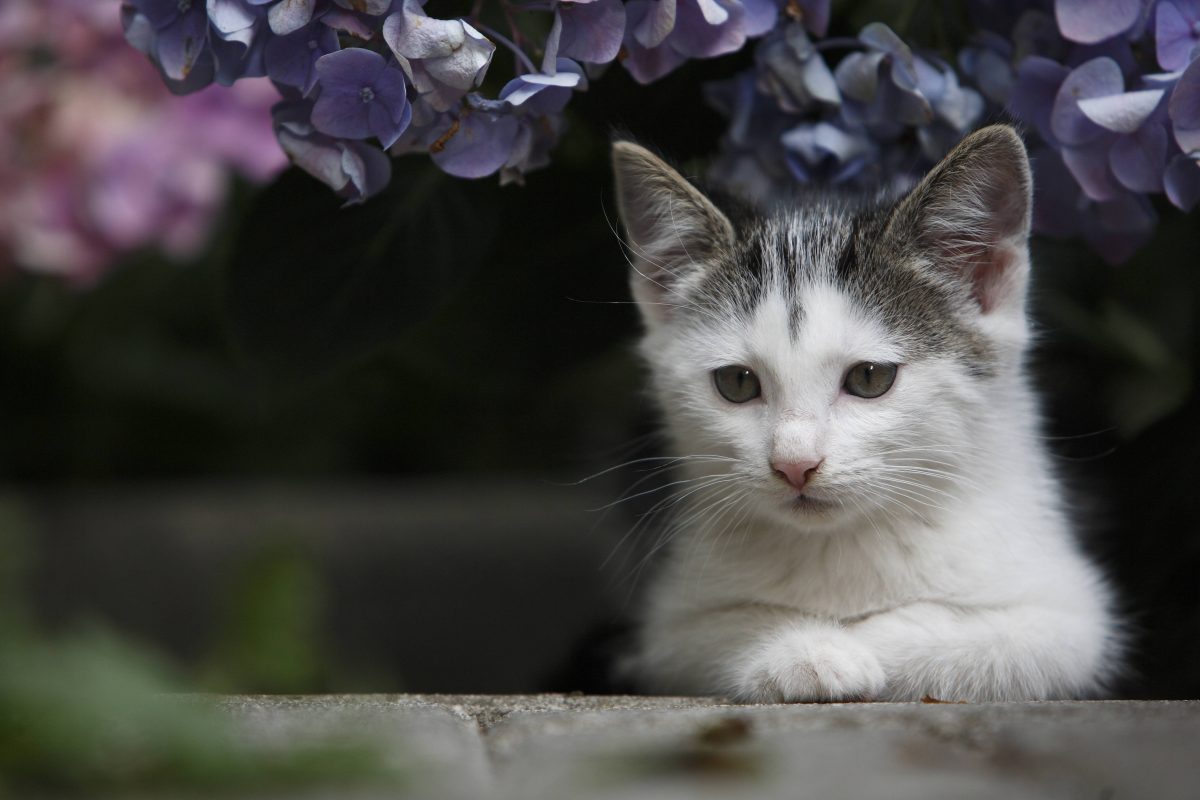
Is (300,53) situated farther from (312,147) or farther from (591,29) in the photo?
(591,29)

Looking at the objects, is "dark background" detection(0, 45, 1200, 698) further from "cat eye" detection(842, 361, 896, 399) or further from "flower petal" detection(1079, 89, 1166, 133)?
"flower petal" detection(1079, 89, 1166, 133)

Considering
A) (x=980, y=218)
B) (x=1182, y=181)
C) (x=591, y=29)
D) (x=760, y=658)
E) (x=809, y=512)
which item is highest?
(x=591, y=29)

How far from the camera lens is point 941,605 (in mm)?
1342

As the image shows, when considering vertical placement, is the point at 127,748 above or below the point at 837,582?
above

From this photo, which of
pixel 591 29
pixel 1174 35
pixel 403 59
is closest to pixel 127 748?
pixel 403 59

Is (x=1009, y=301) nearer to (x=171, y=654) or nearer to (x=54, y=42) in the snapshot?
(x=54, y=42)

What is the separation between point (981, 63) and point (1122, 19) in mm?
224

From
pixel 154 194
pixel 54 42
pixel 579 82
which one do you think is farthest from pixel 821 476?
pixel 54 42

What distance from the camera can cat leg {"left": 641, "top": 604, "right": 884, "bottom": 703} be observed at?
1.22 m

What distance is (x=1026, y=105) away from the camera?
1.36 metres

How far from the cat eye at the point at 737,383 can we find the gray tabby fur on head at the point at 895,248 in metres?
0.07

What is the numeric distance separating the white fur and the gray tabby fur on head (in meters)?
0.02

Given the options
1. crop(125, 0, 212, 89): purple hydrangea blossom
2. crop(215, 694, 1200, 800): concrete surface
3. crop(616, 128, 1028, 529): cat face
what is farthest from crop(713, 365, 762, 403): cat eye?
crop(125, 0, 212, 89): purple hydrangea blossom

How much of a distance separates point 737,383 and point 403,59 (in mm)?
552
